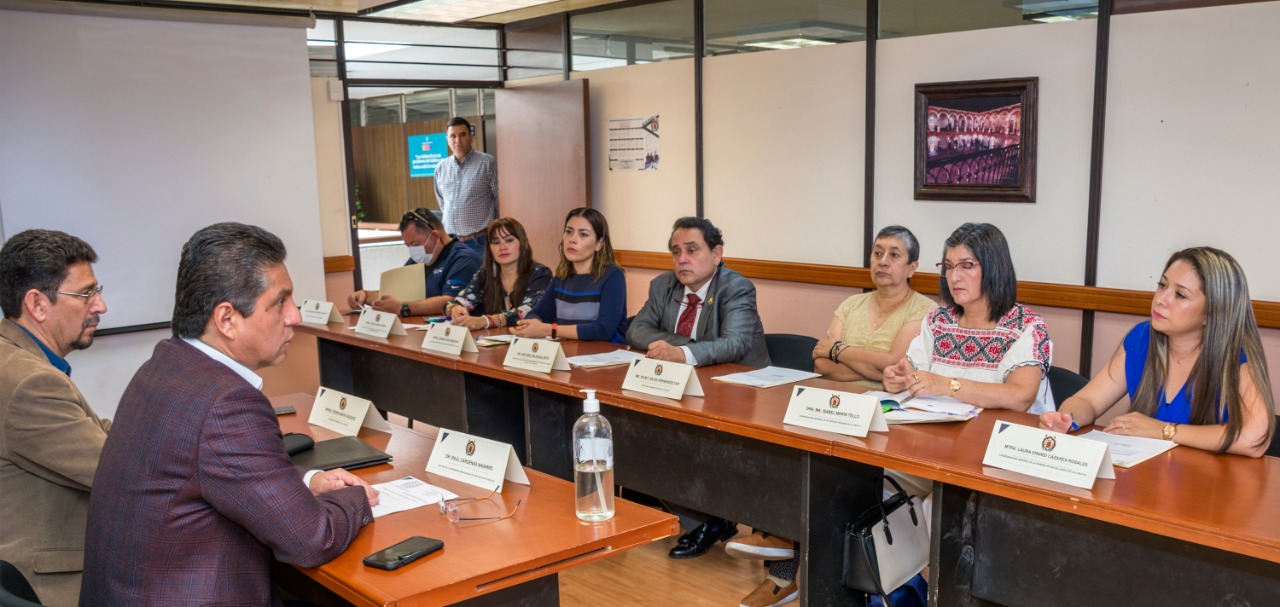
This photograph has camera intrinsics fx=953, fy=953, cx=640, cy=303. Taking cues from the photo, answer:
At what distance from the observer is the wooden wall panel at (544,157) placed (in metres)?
6.49

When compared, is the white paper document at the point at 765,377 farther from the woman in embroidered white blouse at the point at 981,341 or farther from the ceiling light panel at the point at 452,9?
the ceiling light panel at the point at 452,9

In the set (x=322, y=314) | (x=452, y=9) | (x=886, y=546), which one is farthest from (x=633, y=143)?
(x=886, y=546)

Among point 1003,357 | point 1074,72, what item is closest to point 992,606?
point 1003,357

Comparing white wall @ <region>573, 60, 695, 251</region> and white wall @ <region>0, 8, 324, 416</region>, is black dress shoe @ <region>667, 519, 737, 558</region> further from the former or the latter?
white wall @ <region>0, 8, 324, 416</region>

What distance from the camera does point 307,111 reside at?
5840mm

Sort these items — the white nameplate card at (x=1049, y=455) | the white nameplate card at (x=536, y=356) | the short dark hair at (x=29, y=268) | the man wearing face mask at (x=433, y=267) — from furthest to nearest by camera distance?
the man wearing face mask at (x=433, y=267) → the white nameplate card at (x=536, y=356) → the short dark hair at (x=29, y=268) → the white nameplate card at (x=1049, y=455)

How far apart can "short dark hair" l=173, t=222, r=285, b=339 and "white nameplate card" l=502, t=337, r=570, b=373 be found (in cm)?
165

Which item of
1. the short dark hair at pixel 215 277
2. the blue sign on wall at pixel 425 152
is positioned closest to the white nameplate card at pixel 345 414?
the short dark hair at pixel 215 277

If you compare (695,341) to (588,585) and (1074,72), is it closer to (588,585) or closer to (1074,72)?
(588,585)

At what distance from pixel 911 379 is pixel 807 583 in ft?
2.03

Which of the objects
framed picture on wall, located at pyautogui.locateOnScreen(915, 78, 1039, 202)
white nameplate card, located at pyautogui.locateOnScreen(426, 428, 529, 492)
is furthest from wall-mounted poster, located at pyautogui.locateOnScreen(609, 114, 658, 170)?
white nameplate card, located at pyautogui.locateOnScreen(426, 428, 529, 492)

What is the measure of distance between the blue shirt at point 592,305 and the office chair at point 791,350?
632 millimetres

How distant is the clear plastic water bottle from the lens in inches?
74.0

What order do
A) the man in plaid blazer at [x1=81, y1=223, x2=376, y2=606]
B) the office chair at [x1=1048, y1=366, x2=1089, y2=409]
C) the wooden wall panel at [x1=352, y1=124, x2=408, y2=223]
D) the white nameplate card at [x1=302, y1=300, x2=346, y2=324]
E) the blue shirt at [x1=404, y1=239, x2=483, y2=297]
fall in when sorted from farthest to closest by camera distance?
1. the wooden wall panel at [x1=352, y1=124, x2=408, y2=223]
2. the blue shirt at [x1=404, y1=239, x2=483, y2=297]
3. the white nameplate card at [x1=302, y1=300, x2=346, y2=324]
4. the office chair at [x1=1048, y1=366, x2=1089, y2=409]
5. the man in plaid blazer at [x1=81, y1=223, x2=376, y2=606]
